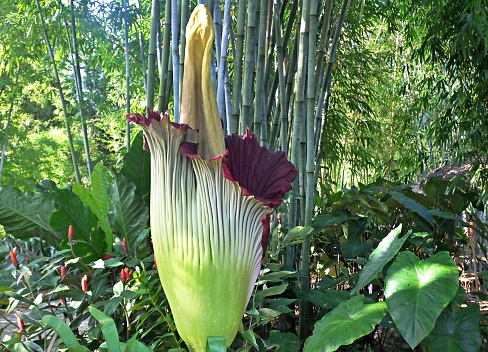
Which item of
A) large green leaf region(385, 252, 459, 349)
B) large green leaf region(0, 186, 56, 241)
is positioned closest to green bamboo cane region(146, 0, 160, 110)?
large green leaf region(0, 186, 56, 241)

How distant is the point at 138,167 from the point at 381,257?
1.94ft

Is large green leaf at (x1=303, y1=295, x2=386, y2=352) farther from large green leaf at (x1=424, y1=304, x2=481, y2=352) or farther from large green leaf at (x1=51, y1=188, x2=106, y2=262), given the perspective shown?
large green leaf at (x1=51, y1=188, x2=106, y2=262)

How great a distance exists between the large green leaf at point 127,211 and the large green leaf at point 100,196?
0.02 m

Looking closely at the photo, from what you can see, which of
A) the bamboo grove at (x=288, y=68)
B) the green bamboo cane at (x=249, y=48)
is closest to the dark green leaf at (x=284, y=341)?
the bamboo grove at (x=288, y=68)

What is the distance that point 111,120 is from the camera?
6824 millimetres

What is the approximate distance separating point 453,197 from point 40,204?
1366 millimetres

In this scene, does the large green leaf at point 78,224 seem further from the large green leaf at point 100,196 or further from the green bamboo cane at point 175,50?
the green bamboo cane at point 175,50

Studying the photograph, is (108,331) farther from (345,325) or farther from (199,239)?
(345,325)

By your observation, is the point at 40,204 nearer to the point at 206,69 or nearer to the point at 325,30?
the point at 206,69

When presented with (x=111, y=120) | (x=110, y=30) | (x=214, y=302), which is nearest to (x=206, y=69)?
(x=214, y=302)

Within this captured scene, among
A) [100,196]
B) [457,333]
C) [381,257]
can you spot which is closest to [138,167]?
[100,196]

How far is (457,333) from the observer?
127 cm

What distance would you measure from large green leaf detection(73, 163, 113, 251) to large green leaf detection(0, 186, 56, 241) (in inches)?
3.5

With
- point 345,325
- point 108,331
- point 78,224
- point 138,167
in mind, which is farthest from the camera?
point 138,167
